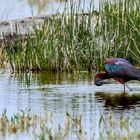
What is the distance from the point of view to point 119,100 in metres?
12.4

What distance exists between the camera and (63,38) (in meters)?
16.1

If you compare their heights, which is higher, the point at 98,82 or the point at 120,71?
the point at 120,71

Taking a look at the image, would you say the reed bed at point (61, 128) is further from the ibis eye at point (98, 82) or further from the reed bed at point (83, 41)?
the reed bed at point (83, 41)

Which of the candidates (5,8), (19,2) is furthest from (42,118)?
(19,2)

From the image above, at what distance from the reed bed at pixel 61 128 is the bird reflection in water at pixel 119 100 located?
4.06 feet

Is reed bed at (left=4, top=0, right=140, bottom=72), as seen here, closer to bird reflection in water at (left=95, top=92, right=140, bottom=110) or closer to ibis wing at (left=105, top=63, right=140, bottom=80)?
ibis wing at (left=105, top=63, right=140, bottom=80)

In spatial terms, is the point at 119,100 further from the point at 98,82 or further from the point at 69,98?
the point at 98,82

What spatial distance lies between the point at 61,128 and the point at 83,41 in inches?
253

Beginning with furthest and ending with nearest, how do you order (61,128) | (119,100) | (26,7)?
(26,7)
(119,100)
(61,128)

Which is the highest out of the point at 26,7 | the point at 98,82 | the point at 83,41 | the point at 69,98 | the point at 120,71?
the point at 120,71

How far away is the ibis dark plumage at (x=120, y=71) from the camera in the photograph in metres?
13.0

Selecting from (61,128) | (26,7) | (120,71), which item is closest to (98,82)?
(120,71)

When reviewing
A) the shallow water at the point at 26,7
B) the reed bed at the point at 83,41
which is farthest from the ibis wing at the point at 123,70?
the shallow water at the point at 26,7

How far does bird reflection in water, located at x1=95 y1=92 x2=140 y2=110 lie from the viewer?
1179cm
